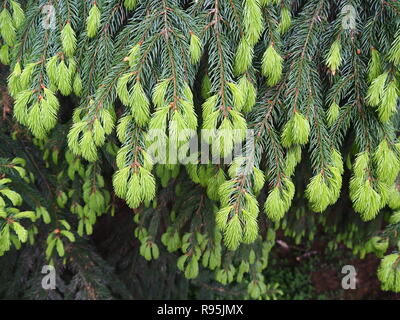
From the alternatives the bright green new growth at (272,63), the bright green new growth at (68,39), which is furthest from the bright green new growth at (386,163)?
the bright green new growth at (68,39)

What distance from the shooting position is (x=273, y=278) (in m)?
5.21

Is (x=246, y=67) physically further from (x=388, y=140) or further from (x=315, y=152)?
(x=388, y=140)

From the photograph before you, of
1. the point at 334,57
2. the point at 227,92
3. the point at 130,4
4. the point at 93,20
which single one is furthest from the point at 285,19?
the point at 93,20

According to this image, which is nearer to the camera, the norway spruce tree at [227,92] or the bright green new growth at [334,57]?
the norway spruce tree at [227,92]

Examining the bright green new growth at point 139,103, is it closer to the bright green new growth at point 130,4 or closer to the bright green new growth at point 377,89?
the bright green new growth at point 130,4

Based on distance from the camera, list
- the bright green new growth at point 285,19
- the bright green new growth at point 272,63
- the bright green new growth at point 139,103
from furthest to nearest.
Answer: the bright green new growth at point 285,19 → the bright green new growth at point 272,63 → the bright green new growth at point 139,103

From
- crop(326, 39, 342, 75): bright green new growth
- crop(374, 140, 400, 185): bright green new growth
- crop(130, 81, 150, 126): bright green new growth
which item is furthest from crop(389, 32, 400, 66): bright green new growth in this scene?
crop(130, 81, 150, 126): bright green new growth

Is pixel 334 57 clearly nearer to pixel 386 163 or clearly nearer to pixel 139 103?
pixel 386 163

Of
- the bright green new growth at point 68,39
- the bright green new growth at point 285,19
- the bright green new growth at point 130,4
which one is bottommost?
the bright green new growth at point 68,39

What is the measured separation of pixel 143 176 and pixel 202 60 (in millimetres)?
608

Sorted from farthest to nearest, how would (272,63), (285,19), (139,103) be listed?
(285,19) → (272,63) → (139,103)

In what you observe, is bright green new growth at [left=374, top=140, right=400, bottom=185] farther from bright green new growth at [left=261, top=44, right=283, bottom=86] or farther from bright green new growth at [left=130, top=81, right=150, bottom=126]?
bright green new growth at [left=130, top=81, right=150, bottom=126]

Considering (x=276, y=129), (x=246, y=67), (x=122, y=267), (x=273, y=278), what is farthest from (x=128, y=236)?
(x=273, y=278)

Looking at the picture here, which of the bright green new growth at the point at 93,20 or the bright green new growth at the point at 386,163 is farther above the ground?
the bright green new growth at the point at 93,20
